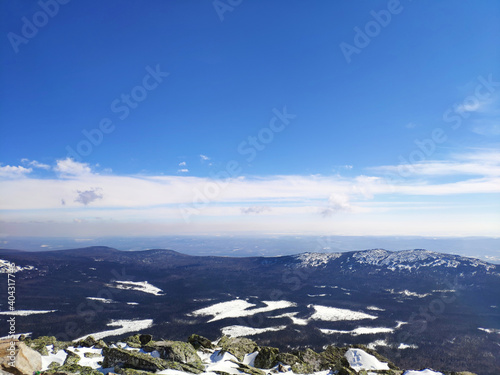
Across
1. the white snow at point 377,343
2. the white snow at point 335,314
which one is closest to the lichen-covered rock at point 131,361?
the white snow at point 377,343

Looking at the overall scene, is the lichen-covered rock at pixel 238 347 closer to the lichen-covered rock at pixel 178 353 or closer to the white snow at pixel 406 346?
the lichen-covered rock at pixel 178 353

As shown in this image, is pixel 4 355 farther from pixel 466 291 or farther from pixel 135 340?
pixel 466 291

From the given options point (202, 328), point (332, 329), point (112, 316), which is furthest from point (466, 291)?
point (112, 316)

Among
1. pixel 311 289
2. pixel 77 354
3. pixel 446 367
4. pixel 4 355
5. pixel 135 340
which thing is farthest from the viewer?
pixel 311 289

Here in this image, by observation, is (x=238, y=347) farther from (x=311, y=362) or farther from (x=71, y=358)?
(x=71, y=358)

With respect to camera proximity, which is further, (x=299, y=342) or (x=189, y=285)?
(x=189, y=285)

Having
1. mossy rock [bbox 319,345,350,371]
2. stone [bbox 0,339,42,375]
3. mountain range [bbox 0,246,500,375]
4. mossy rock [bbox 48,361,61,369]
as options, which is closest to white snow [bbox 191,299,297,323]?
mountain range [bbox 0,246,500,375]

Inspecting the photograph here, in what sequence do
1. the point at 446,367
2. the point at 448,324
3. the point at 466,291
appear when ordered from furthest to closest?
the point at 466,291
the point at 448,324
the point at 446,367
